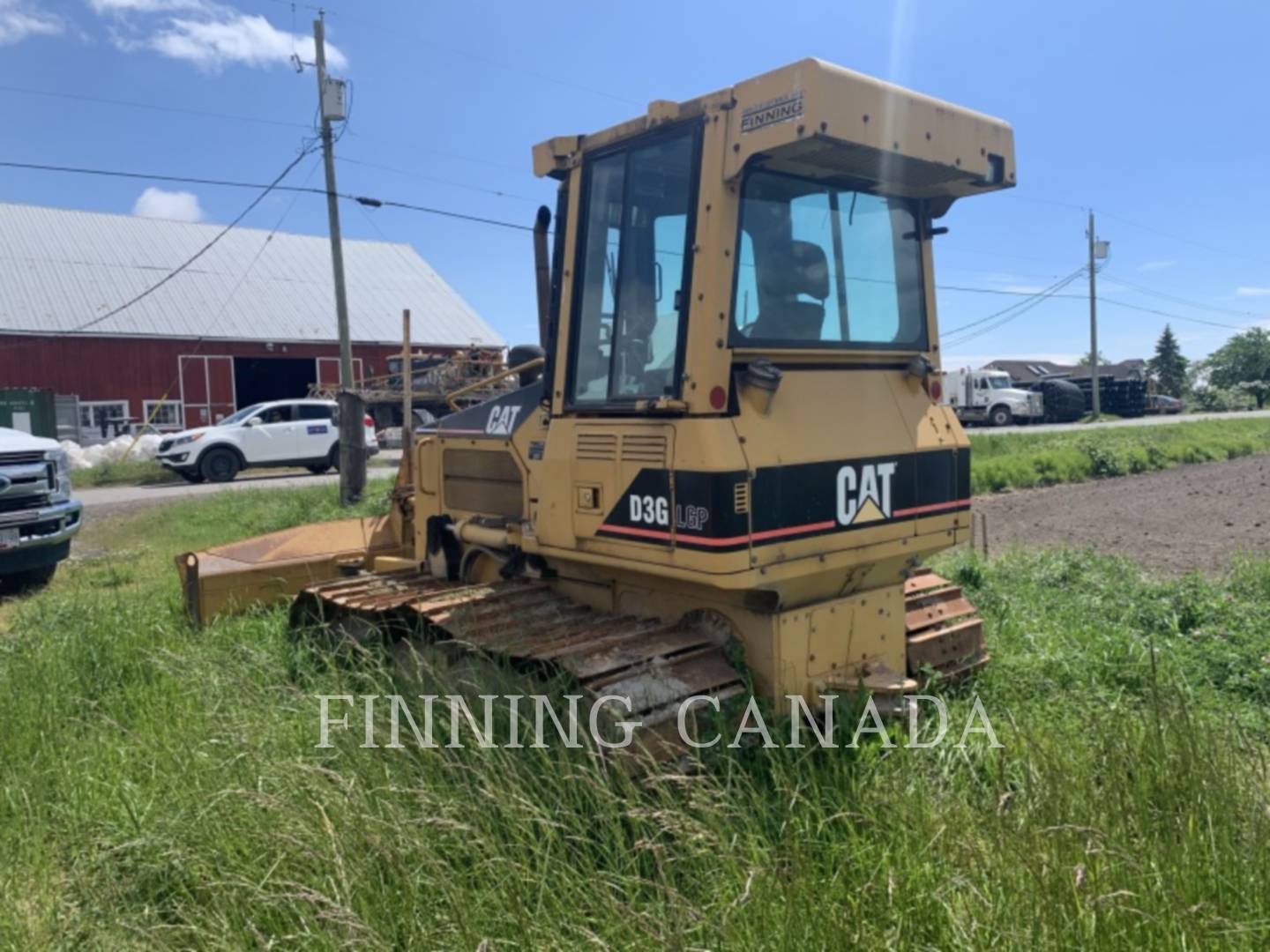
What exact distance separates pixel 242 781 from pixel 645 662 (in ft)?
5.34

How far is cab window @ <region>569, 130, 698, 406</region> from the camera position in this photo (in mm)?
3951

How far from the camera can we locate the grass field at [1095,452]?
17984 millimetres

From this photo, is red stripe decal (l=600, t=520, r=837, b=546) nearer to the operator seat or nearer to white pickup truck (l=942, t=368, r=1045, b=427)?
the operator seat

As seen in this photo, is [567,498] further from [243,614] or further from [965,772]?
[243,614]

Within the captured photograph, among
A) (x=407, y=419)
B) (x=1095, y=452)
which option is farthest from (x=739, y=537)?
(x=1095, y=452)

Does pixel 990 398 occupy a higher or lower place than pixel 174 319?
lower

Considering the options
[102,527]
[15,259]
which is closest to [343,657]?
[102,527]

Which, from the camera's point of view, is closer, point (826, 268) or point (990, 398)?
point (826, 268)

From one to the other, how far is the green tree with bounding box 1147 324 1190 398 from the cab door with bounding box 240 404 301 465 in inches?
2546

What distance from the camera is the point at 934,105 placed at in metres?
4.00

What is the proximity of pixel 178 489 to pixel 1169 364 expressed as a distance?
71349mm

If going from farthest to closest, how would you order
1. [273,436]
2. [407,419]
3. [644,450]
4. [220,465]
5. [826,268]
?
1. [273,436]
2. [220,465]
3. [407,419]
4. [826,268]
5. [644,450]

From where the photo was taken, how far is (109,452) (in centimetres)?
2488

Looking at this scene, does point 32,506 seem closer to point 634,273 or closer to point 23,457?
point 23,457
